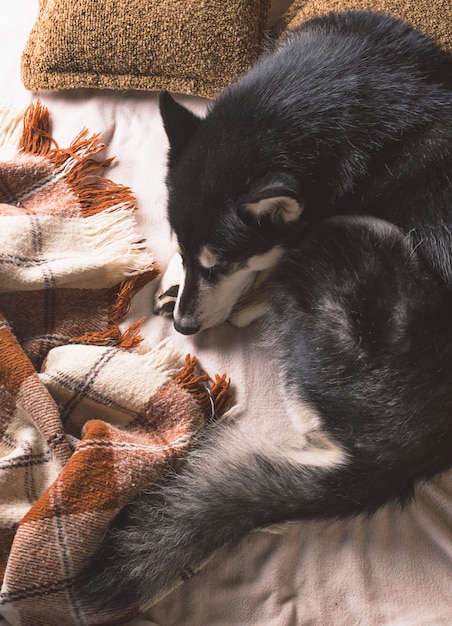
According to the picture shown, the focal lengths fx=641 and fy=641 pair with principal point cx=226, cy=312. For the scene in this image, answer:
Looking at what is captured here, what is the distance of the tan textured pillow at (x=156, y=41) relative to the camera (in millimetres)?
1731

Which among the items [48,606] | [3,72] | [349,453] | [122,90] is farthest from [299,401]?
[3,72]

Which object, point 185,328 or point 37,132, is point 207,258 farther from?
point 37,132

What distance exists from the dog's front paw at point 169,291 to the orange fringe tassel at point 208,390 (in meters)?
0.17

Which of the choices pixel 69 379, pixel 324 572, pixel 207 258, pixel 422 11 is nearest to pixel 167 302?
pixel 207 258

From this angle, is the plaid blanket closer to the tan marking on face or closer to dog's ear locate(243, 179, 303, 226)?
the tan marking on face

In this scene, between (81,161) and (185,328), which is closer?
(185,328)

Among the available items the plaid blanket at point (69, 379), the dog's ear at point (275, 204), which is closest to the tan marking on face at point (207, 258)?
the dog's ear at point (275, 204)

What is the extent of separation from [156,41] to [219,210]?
0.65m

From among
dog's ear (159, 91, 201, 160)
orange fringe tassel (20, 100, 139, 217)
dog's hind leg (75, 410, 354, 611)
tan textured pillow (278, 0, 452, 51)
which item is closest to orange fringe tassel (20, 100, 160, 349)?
orange fringe tassel (20, 100, 139, 217)

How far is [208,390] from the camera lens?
1494 mm

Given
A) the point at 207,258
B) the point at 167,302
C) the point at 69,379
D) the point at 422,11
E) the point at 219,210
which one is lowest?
the point at 69,379

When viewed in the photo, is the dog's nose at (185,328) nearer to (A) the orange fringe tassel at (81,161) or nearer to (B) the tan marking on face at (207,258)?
(B) the tan marking on face at (207,258)

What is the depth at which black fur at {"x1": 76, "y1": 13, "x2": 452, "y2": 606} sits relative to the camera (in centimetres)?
126

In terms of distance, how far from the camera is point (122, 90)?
1837 millimetres
